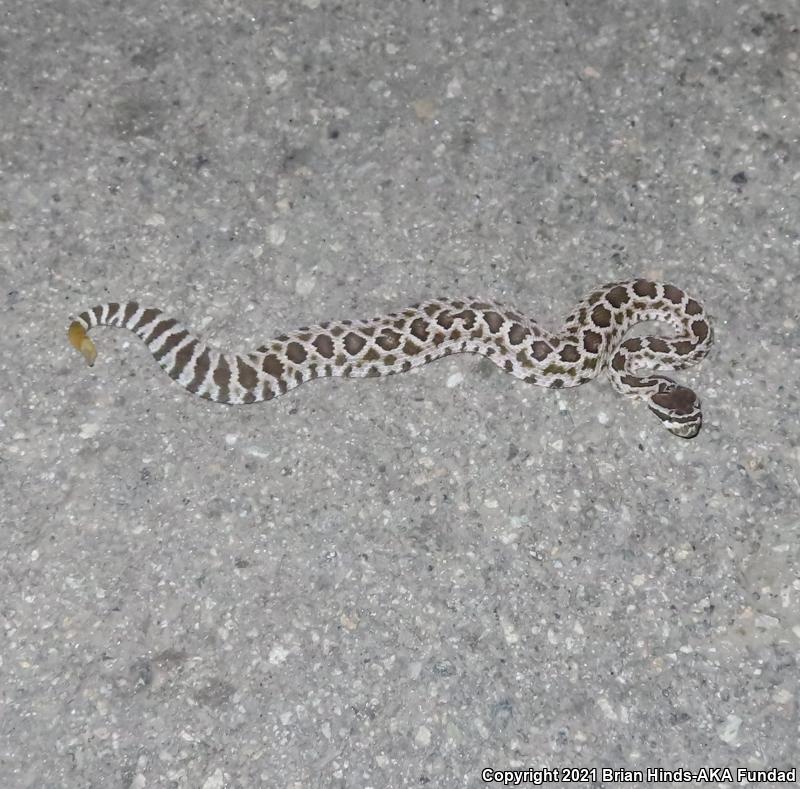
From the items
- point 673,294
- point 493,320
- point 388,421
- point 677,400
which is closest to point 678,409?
point 677,400

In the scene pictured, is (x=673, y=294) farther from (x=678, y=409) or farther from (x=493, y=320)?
(x=493, y=320)

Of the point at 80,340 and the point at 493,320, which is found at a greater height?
the point at 80,340

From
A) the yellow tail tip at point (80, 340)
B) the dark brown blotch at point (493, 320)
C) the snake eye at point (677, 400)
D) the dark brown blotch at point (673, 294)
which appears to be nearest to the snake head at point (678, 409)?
the snake eye at point (677, 400)

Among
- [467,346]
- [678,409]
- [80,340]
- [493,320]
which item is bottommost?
[678,409]

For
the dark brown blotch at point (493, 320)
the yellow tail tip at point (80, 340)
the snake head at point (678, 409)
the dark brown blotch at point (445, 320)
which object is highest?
the yellow tail tip at point (80, 340)

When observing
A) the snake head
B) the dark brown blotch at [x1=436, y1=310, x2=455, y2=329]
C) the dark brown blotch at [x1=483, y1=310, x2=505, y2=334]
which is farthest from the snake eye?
the dark brown blotch at [x1=436, y1=310, x2=455, y2=329]

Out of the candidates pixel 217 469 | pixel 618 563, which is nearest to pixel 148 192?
pixel 217 469

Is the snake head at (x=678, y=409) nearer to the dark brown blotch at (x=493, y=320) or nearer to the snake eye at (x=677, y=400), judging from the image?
the snake eye at (x=677, y=400)

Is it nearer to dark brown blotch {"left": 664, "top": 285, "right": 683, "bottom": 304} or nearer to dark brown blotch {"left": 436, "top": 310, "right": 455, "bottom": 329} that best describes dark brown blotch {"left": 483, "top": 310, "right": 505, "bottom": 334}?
dark brown blotch {"left": 436, "top": 310, "right": 455, "bottom": 329}
